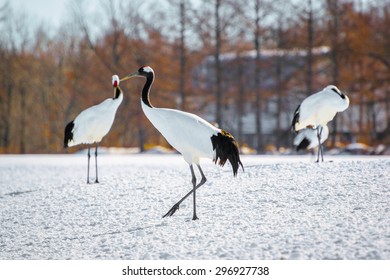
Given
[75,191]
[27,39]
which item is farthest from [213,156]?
[27,39]

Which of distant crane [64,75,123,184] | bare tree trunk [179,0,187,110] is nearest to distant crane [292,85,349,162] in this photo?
distant crane [64,75,123,184]

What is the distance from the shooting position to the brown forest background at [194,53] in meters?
20.7

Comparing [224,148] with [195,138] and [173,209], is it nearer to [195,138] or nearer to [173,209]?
[195,138]

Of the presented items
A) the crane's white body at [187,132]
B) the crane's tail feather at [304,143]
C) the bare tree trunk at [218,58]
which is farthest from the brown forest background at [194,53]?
the crane's white body at [187,132]

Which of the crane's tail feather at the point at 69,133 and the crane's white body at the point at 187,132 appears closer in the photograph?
the crane's white body at the point at 187,132

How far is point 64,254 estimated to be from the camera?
590cm

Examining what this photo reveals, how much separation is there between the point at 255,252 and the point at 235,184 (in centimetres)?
317

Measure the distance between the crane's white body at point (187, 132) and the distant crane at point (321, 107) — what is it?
471 cm

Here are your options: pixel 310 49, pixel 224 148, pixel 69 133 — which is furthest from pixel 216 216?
pixel 310 49

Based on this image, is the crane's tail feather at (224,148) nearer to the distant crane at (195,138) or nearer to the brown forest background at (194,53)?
the distant crane at (195,138)

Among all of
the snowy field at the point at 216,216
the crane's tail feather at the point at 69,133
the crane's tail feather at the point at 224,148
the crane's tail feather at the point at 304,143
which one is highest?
the crane's tail feather at the point at 69,133

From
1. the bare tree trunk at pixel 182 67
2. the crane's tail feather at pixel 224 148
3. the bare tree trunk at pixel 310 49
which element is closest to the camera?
the crane's tail feather at pixel 224 148

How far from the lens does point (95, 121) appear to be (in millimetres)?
10469

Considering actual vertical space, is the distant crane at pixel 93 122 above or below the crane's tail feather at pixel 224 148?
above
